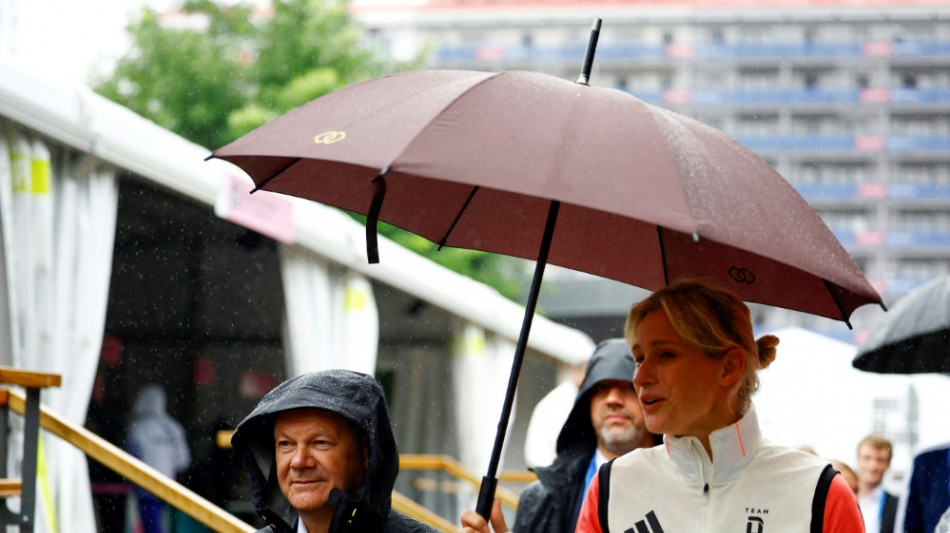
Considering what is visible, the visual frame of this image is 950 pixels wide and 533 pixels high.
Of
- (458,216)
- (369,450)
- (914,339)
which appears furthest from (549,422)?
(369,450)

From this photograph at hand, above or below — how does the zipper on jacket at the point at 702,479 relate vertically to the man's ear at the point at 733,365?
below

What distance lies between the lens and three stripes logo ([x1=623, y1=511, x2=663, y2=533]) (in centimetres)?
249

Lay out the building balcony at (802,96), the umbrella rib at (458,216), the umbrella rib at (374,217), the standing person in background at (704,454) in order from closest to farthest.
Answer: the umbrella rib at (374,217) → the standing person in background at (704,454) → the umbrella rib at (458,216) → the building balcony at (802,96)

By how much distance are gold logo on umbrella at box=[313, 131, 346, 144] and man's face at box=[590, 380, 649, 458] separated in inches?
84.2

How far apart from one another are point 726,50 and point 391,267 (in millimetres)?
86931

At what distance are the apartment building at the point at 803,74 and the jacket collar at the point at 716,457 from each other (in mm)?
83678

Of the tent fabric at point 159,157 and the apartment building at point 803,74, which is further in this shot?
the apartment building at point 803,74

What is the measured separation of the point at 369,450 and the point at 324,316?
5.78 meters

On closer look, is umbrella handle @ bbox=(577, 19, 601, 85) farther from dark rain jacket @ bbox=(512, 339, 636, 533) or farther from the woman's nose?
dark rain jacket @ bbox=(512, 339, 636, 533)

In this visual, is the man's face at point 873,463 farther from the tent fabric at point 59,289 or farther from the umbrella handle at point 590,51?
the umbrella handle at point 590,51

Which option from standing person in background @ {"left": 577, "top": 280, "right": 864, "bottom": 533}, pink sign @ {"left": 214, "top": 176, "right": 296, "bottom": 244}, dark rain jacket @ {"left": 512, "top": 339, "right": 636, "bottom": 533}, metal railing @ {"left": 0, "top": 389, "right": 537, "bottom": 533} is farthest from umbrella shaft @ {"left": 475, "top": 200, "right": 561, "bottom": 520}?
pink sign @ {"left": 214, "top": 176, "right": 296, "bottom": 244}

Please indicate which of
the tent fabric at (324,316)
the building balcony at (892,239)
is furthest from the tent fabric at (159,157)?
the building balcony at (892,239)

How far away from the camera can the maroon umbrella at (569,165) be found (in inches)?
88.7

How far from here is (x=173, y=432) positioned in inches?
378
